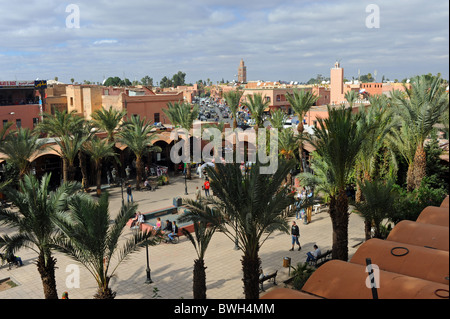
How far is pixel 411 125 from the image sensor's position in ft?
63.2

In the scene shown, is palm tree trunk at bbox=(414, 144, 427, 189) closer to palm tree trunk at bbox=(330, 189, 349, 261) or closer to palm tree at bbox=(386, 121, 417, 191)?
palm tree at bbox=(386, 121, 417, 191)

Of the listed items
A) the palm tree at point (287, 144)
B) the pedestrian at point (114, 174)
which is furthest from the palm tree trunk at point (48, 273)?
the palm tree at point (287, 144)

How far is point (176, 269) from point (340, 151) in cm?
695

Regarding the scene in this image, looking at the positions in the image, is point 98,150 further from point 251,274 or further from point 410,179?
point 410,179

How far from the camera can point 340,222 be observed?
13.3 m

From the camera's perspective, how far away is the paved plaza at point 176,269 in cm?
1321

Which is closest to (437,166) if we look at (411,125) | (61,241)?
(411,125)

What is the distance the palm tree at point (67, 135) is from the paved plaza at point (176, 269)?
5.63 m

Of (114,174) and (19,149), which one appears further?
(114,174)

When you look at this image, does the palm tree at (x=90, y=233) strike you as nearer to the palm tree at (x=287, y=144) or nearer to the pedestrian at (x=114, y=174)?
the palm tree at (x=287, y=144)

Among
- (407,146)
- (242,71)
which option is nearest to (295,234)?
(407,146)

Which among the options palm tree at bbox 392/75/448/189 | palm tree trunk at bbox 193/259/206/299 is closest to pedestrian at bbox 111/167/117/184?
palm tree trunk at bbox 193/259/206/299

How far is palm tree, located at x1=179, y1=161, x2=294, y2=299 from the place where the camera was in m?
10.4
